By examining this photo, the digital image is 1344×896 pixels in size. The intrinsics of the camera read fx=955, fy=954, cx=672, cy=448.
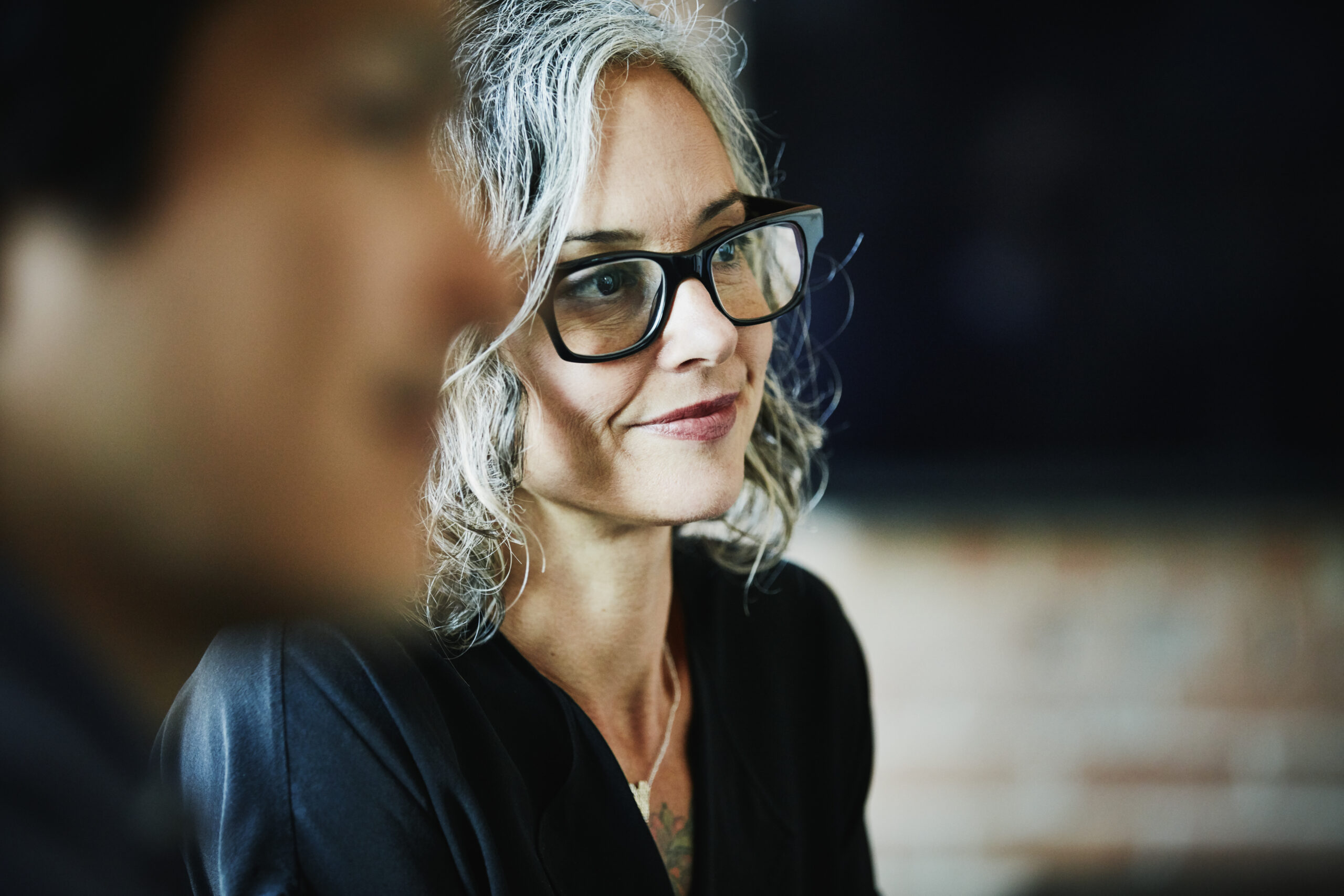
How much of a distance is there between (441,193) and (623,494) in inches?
11.3

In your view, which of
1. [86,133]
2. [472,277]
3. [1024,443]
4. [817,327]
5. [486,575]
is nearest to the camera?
[86,133]

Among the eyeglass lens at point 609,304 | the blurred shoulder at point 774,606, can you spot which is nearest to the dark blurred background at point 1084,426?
the blurred shoulder at point 774,606

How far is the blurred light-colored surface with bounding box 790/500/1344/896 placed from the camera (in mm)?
1959

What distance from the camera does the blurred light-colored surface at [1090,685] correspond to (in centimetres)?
196

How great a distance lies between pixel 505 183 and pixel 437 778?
47 centimetres

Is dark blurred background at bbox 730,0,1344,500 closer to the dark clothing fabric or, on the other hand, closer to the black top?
the black top

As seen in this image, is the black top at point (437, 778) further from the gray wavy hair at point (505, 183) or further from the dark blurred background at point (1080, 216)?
the dark blurred background at point (1080, 216)

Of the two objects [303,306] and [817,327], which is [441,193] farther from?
[817,327]

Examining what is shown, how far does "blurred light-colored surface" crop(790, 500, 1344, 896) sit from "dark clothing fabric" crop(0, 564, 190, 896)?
1.61 meters

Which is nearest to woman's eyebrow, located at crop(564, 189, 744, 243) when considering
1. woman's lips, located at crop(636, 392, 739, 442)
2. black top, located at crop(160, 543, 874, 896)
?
woman's lips, located at crop(636, 392, 739, 442)

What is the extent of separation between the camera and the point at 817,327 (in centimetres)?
172

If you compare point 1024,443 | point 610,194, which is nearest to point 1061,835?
point 1024,443

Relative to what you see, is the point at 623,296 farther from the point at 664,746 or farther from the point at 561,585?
the point at 664,746

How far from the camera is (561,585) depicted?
0.89 m
